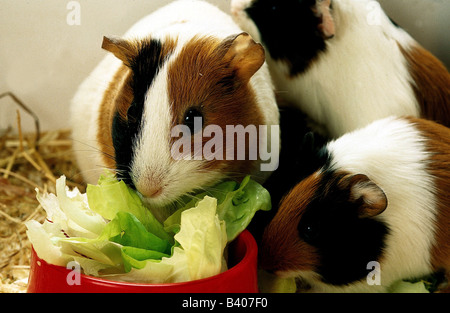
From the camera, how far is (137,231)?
5.41ft

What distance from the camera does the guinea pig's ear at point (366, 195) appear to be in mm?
1634

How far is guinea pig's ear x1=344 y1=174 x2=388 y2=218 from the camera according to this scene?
5.36ft

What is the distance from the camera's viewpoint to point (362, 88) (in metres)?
2.26

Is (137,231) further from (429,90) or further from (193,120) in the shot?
(429,90)

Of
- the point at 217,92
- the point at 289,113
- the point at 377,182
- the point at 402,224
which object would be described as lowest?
the point at 402,224

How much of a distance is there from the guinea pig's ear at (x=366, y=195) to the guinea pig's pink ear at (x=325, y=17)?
76 cm

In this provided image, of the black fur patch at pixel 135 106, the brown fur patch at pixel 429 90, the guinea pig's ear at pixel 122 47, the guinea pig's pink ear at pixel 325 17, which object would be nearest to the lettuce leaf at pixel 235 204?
the black fur patch at pixel 135 106

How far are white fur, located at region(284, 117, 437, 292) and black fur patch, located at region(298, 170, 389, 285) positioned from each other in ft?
0.14

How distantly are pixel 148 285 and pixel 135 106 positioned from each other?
0.54m

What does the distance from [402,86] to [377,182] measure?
62cm

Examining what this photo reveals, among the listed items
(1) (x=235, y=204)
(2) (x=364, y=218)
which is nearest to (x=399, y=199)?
(2) (x=364, y=218)
